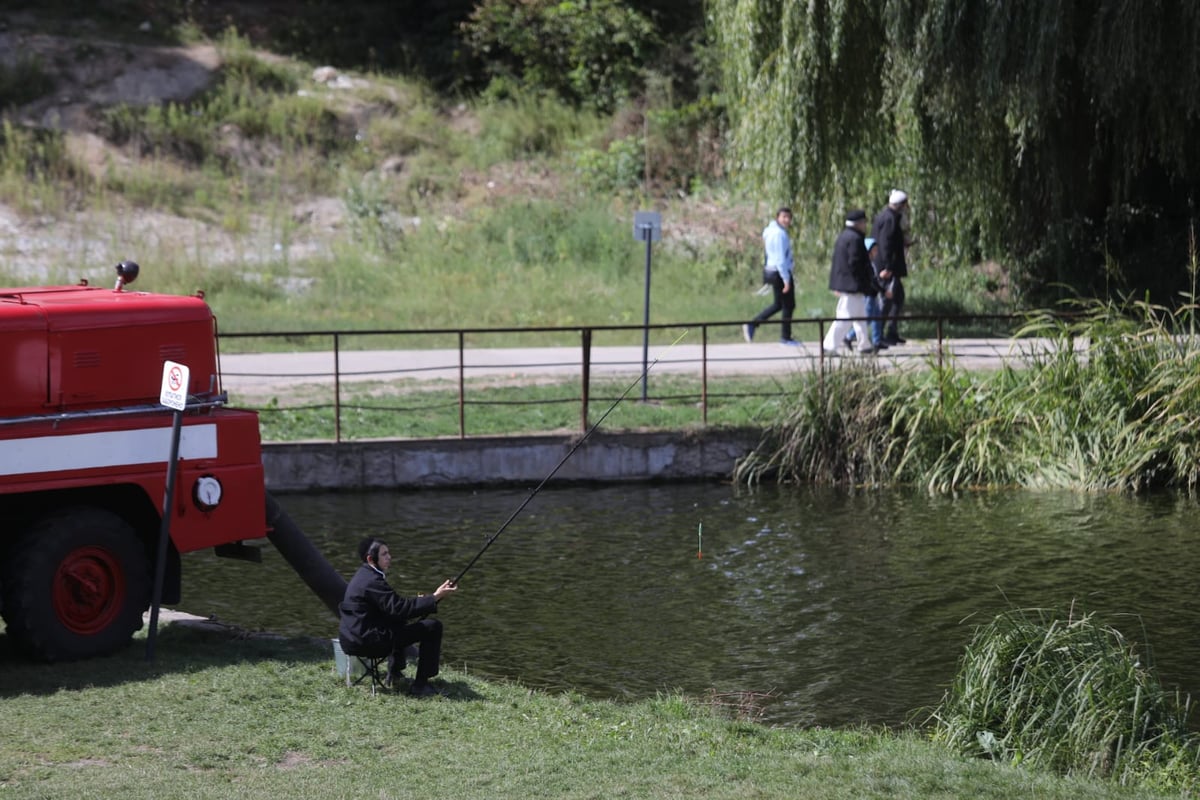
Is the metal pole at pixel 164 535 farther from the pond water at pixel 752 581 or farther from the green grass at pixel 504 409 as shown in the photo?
the green grass at pixel 504 409

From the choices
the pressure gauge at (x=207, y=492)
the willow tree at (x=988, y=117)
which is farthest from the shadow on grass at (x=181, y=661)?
the willow tree at (x=988, y=117)

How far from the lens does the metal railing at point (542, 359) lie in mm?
18203

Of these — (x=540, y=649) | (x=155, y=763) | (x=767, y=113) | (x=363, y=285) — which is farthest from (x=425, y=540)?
(x=363, y=285)

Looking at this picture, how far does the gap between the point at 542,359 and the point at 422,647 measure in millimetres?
12055

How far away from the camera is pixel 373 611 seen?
9422 millimetres

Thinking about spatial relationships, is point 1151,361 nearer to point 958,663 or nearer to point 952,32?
point 952,32

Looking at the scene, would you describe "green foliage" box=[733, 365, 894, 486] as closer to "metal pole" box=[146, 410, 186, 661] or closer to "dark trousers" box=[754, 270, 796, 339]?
"dark trousers" box=[754, 270, 796, 339]

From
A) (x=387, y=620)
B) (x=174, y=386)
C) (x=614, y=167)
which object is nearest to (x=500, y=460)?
(x=174, y=386)

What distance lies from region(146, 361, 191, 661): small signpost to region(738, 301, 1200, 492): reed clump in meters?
8.83

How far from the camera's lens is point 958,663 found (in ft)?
36.1

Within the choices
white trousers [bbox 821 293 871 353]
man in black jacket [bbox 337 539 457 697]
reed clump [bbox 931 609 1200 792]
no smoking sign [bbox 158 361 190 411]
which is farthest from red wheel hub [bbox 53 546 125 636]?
white trousers [bbox 821 293 871 353]

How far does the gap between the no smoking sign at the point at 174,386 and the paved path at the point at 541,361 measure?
351 inches

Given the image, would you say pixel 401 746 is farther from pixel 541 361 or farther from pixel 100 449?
pixel 541 361

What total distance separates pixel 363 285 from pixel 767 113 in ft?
27.5
